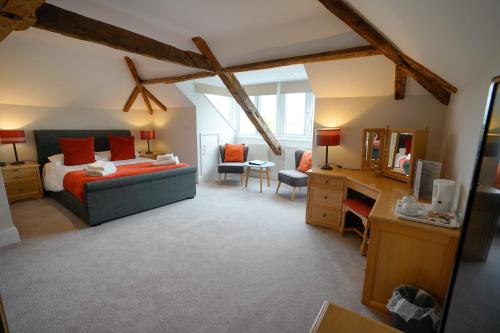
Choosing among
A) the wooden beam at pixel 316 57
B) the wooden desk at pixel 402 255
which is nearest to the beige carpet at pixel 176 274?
the wooden desk at pixel 402 255

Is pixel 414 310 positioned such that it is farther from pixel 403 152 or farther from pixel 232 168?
pixel 232 168

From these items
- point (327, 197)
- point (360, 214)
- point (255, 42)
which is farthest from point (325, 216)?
point (255, 42)

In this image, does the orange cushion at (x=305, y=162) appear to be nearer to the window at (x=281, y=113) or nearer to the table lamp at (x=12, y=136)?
the window at (x=281, y=113)

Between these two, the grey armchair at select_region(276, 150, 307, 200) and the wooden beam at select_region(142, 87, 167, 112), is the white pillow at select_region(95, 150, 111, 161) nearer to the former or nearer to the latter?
the wooden beam at select_region(142, 87, 167, 112)

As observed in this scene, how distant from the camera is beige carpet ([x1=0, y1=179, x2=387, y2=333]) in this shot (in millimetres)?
1685

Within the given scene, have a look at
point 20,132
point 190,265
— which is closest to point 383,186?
point 190,265

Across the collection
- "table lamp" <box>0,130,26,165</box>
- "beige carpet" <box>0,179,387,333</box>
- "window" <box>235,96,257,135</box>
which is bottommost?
"beige carpet" <box>0,179,387,333</box>

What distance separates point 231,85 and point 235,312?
3.15 metres

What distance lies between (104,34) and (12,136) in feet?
8.97

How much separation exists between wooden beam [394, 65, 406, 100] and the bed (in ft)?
10.3

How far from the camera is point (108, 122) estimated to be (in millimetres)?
5172

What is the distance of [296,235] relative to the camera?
2.90 m

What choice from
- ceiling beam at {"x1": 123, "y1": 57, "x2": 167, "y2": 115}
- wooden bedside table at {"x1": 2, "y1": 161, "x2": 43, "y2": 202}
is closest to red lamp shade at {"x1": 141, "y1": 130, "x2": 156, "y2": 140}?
ceiling beam at {"x1": 123, "y1": 57, "x2": 167, "y2": 115}

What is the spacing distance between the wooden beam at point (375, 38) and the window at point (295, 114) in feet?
9.40
